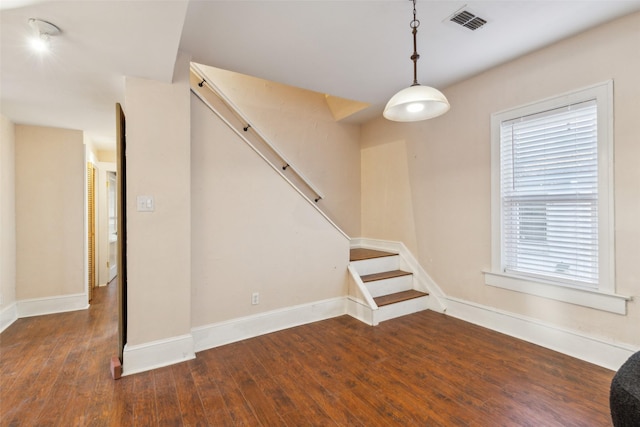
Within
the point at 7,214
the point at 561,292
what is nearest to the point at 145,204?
the point at 7,214

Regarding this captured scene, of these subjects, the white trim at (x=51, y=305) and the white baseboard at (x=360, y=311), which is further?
the white trim at (x=51, y=305)

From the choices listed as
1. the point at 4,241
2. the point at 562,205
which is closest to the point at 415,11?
the point at 562,205

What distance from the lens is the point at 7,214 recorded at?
338cm

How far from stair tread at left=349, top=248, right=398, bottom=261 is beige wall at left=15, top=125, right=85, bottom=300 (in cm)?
361

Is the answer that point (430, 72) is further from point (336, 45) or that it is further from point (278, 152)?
point (278, 152)

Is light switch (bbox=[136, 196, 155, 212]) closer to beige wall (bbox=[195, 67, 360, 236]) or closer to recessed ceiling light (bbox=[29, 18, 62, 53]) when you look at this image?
recessed ceiling light (bbox=[29, 18, 62, 53])

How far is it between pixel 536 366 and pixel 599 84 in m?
2.33

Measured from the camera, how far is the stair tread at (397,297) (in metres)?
3.48

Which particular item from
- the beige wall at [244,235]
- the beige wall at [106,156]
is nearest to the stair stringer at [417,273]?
the beige wall at [244,235]

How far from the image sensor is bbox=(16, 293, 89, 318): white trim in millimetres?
3621

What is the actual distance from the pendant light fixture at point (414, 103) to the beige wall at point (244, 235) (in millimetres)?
1514

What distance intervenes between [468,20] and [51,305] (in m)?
5.43

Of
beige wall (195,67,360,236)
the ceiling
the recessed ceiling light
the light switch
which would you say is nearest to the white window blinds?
the ceiling

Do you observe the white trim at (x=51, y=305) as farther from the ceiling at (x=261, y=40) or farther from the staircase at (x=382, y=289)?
the staircase at (x=382, y=289)
